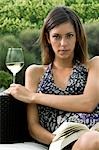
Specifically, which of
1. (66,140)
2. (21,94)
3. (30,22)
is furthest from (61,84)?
(30,22)

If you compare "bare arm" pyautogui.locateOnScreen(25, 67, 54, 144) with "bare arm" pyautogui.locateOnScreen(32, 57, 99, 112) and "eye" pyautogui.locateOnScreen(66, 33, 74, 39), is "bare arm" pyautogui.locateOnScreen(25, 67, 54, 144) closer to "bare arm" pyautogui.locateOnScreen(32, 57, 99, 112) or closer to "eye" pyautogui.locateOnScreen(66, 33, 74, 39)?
"bare arm" pyautogui.locateOnScreen(32, 57, 99, 112)

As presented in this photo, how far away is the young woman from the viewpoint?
82.4 inches

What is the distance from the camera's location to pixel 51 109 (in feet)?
7.02

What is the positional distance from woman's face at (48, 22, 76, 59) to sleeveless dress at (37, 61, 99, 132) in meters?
0.12

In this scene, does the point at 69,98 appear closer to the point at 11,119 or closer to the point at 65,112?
the point at 65,112

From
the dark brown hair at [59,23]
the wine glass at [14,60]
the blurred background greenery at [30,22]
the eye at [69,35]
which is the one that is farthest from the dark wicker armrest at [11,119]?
the blurred background greenery at [30,22]

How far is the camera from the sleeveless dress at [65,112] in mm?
2086

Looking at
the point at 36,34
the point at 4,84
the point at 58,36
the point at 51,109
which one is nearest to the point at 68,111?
the point at 51,109

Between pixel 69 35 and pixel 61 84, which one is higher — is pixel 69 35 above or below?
above

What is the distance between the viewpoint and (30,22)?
3.73 metres

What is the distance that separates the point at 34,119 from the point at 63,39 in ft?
1.52

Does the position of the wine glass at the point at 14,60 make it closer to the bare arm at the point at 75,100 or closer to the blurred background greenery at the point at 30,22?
the bare arm at the point at 75,100

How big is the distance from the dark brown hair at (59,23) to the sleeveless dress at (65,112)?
0.29 ft

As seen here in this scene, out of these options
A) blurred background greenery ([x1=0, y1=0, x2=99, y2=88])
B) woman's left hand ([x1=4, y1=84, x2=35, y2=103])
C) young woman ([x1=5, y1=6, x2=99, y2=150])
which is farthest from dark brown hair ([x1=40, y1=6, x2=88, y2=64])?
blurred background greenery ([x1=0, y1=0, x2=99, y2=88])
